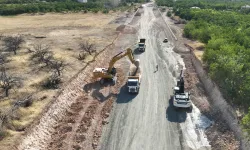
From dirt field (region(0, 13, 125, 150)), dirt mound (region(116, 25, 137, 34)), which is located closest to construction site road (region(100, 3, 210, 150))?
dirt field (region(0, 13, 125, 150))

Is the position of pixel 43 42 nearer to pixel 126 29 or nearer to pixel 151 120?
pixel 126 29

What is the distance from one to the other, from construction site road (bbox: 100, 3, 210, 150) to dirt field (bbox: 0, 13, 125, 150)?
29.6 feet

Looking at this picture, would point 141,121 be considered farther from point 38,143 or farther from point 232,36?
point 232,36

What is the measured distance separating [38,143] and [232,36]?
41.9 meters

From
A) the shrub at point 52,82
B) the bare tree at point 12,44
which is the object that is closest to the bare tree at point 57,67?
the shrub at point 52,82

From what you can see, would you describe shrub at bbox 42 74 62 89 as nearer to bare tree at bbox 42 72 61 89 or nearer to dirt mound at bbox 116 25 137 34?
bare tree at bbox 42 72 61 89

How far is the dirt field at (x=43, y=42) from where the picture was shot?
105 feet

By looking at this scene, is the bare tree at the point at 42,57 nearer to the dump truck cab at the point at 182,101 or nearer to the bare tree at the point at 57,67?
the bare tree at the point at 57,67

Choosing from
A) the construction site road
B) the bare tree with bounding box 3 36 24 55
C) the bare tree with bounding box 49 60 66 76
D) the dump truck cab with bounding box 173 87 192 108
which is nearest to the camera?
the construction site road

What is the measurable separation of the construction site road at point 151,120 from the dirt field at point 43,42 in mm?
9031

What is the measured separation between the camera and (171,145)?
96.6 ft

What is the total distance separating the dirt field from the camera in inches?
1266

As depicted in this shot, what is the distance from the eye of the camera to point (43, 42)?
6341 cm

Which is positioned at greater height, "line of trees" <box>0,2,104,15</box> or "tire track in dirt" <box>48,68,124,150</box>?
"line of trees" <box>0,2,104,15</box>
